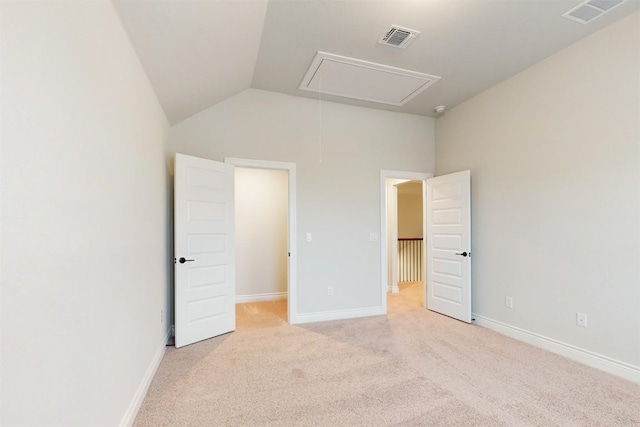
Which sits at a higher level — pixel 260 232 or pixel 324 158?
pixel 324 158

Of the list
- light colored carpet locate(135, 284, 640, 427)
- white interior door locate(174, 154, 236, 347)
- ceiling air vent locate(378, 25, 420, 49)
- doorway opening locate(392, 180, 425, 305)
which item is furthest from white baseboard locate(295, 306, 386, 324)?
ceiling air vent locate(378, 25, 420, 49)

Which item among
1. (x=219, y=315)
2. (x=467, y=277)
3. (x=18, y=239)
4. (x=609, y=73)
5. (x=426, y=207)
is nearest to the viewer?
(x=18, y=239)

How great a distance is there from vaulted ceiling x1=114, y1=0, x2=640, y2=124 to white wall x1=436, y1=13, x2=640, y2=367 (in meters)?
0.33

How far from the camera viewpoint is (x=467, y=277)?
3.71 metres

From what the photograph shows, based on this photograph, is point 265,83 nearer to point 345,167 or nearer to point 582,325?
point 345,167

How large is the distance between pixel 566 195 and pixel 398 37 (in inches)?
84.1

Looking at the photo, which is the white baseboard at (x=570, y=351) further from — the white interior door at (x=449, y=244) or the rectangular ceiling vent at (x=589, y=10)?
the rectangular ceiling vent at (x=589, y=10)

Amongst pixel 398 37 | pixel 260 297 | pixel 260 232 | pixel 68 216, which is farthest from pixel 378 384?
pixel 260 232

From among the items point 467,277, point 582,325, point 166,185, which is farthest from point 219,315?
point 582,325

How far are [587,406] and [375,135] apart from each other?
3407 mm

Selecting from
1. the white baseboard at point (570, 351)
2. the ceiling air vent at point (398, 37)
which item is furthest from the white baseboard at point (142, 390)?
the white baseboard at point (570, 351)

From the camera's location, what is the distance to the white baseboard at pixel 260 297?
476 cm

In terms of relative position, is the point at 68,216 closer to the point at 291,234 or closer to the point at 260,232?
the point at 291,234

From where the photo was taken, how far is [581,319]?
268 cm
